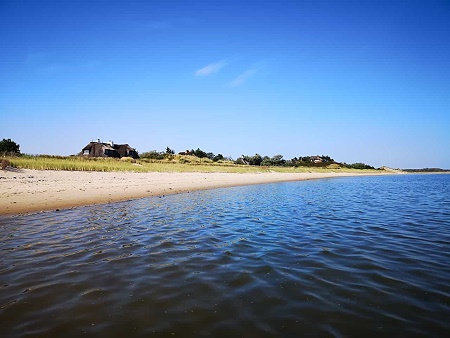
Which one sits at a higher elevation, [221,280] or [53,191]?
[53,191]

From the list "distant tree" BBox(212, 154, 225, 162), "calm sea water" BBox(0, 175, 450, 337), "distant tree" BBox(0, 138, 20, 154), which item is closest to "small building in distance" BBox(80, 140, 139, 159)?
"distant tree" BBox(0, 138, 20, 154)

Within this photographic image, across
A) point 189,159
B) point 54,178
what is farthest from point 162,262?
point 189,159

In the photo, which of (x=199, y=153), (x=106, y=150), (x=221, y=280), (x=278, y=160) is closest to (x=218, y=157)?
(x=199, y=153)

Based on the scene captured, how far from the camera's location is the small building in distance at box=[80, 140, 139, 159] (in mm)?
69825

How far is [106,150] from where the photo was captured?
6956 centimetres

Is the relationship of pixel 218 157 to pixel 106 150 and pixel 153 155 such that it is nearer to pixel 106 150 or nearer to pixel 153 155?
pixel 153 155

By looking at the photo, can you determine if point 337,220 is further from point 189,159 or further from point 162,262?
point 189,159

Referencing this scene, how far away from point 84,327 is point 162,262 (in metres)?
2.52

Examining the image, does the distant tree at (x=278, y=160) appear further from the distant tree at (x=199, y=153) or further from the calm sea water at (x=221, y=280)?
the calm sea water at (x=221, y=280)

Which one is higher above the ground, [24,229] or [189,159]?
[189,159]

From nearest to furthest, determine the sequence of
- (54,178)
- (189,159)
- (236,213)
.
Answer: (236,213) < (54,178) < (189,159)

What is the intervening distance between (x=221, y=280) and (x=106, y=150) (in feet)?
235

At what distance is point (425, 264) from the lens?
19.5 feet

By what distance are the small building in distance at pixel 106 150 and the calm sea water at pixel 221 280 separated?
6492 cm
